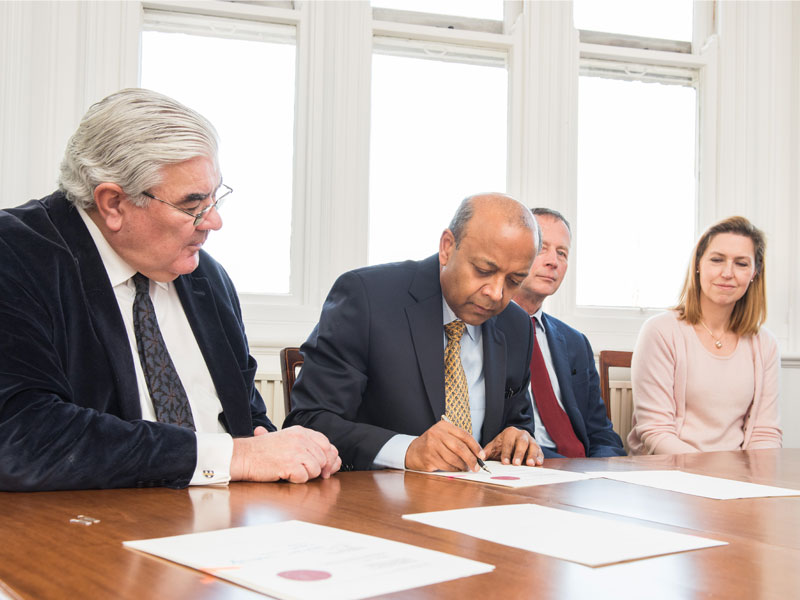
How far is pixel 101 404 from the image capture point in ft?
5.18

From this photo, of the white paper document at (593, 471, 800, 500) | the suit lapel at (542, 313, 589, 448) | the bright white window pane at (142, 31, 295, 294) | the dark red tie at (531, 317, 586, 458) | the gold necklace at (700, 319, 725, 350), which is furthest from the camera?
the bright white window pane at (142, 31, 295, 294)

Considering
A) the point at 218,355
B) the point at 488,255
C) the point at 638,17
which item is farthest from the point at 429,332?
the point at 638,17

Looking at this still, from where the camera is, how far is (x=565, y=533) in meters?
1.05

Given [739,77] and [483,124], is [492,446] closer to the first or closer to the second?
[483,124]

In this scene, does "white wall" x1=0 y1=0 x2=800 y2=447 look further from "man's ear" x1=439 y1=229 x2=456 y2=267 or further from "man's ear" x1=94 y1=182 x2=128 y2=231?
"man's ear" x1=94 y1=182 x2=128 y2=231

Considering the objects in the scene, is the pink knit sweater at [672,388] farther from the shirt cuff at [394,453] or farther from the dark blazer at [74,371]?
the dark blazer at [74,371]

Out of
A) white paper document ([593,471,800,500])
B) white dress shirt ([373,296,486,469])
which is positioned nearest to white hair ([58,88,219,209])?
white dress shirt ([373,296,486,469])

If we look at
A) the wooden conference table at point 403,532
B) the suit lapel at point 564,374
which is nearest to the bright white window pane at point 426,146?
the suit lapel at point 564,374

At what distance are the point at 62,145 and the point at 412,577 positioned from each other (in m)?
3.14

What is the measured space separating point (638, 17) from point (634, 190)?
90cm

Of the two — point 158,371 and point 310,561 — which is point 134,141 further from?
point 310,561

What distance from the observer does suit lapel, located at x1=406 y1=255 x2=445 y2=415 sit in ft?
6.73

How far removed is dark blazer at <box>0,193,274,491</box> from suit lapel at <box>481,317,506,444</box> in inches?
23.6

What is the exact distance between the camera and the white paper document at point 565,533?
94 cm
